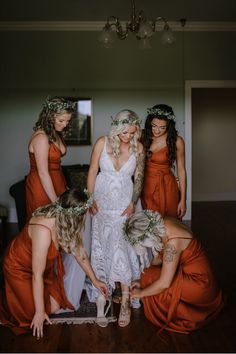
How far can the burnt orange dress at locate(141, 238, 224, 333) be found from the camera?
2.75 m

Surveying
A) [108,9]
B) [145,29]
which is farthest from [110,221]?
[108,9]

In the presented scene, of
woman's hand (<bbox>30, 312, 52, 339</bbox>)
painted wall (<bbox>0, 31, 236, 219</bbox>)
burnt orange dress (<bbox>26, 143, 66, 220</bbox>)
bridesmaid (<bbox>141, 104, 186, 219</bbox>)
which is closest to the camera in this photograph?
woman's hand (<bbox>30, 312, 52, 339</bbox>)

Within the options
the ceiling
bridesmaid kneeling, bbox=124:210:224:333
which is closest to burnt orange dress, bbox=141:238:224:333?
bridesmaid kneeling, bbox=124:210:224:333

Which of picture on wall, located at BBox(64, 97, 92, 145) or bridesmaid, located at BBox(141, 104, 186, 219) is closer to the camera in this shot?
bridesmaid, located at BBox(141, 104, 186, 219)

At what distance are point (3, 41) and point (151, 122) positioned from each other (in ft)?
11.8

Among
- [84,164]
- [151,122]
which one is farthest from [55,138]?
[84,164]

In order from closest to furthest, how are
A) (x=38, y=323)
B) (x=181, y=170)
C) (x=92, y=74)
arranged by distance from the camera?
1. (x=38, y=323)
2. (x=181, y=170)
3. (x=92, y=74)

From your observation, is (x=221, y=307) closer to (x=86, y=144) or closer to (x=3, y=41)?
(x=86, y=144)

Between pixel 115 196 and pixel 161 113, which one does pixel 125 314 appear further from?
pixel 161 113

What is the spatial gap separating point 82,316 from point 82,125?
3845mm

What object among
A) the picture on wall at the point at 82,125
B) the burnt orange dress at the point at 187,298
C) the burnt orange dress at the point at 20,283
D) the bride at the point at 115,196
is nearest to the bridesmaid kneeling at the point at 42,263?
the burnt orange dress at the point at 20,283

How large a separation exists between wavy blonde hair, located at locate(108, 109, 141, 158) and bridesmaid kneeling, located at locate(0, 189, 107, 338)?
25.1 inches

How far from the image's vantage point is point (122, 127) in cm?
306

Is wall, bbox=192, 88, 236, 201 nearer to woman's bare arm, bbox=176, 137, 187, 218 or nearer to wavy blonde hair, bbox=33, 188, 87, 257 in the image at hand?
woman's bare arm, bbox=176, 137, 187, 218
